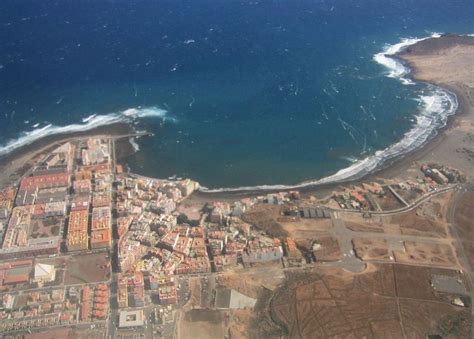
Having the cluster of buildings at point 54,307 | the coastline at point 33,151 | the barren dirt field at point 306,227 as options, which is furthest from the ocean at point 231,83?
the cluster of buildings at point 54,307

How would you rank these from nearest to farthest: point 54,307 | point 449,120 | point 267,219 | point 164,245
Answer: point 54,307
point 164,245
point 267,219
point 449,120

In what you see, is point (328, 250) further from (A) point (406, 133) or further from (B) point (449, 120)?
(B) point (449, 120)

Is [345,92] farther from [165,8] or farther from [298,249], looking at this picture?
[165,8]

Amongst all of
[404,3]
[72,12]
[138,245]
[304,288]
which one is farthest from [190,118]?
[404,3]

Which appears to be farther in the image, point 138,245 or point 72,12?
point 72,12

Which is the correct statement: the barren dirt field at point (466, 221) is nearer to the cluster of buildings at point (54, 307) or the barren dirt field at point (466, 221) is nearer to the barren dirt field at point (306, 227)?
the barren dirt field at point (306, 227)

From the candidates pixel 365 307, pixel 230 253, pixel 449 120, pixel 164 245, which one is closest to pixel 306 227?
pixel 230 253

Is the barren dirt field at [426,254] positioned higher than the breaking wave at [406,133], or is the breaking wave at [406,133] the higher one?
the breaking wave at [406,133]
